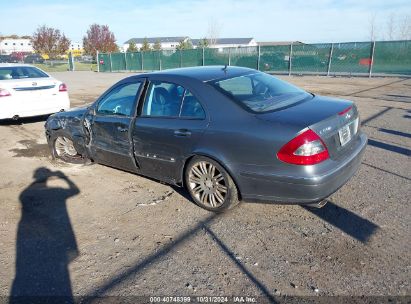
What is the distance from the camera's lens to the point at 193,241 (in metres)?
3.43

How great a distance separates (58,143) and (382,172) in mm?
5035

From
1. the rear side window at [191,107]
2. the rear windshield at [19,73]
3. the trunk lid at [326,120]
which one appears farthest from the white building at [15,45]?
the trunk lid at [326,120]

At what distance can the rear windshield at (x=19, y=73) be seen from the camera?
8.70 metres

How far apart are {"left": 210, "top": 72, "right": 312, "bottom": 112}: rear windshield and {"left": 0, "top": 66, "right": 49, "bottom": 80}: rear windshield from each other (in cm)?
677

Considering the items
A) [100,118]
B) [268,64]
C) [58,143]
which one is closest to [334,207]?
[100,118]

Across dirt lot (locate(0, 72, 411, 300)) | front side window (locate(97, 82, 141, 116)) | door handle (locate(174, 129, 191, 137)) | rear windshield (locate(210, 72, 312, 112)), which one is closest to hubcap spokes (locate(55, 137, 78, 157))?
dirt lot (locate(0, 72, 411, 300))

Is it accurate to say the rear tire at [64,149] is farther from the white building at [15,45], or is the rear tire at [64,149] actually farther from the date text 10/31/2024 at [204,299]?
the white building at [15,45]

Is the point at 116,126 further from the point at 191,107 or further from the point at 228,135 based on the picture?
the point at 228,135

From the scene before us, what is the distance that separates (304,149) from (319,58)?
20701 mm

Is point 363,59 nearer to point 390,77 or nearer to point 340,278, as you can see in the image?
point 390,77

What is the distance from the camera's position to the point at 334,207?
12.9 feet

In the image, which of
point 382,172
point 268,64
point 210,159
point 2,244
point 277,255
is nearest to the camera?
point 277,255

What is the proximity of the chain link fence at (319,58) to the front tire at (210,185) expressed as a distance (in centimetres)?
1947

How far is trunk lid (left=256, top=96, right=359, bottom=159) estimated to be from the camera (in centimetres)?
333
